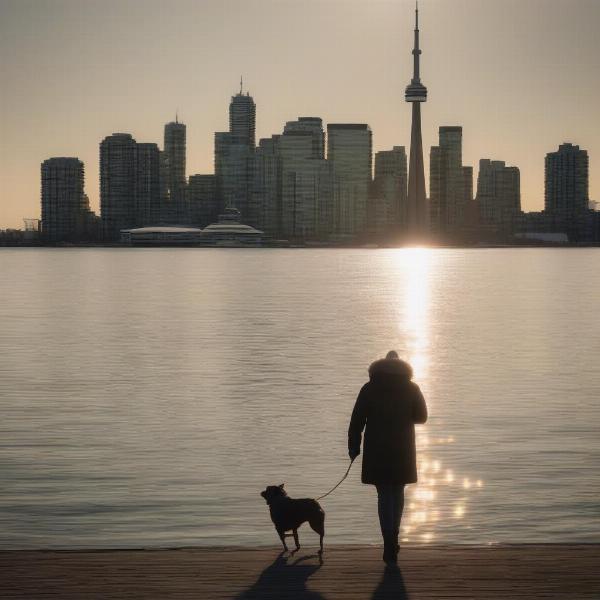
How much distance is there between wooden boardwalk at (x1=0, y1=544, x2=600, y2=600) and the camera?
11.0 meters

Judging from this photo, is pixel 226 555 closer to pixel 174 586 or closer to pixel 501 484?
pixel 174 586

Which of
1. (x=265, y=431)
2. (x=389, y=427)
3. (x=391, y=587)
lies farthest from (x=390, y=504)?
(x=265, y=431)

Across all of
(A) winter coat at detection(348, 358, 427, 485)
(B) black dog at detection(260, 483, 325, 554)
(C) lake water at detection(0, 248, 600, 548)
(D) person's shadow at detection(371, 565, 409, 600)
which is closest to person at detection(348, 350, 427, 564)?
(A) winter coat at detection(348, 358, 427, 485)

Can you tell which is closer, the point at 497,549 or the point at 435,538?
the point at 497,549

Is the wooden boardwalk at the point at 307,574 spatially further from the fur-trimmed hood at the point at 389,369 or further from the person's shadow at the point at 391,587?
the fur-trimmed hood at the point at 389,369

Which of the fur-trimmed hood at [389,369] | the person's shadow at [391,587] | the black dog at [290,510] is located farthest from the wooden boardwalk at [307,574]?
the fur-trimmed hood at [389,369]

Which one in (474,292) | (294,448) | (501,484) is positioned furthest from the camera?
(474,292)

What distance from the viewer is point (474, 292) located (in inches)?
5192

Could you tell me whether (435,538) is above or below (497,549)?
below

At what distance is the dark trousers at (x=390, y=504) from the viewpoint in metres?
12.3

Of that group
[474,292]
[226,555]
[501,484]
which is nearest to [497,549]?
[226,555]

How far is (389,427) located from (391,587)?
1.72 meters

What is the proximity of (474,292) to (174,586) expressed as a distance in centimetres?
12245

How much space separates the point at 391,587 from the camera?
11.2 m
